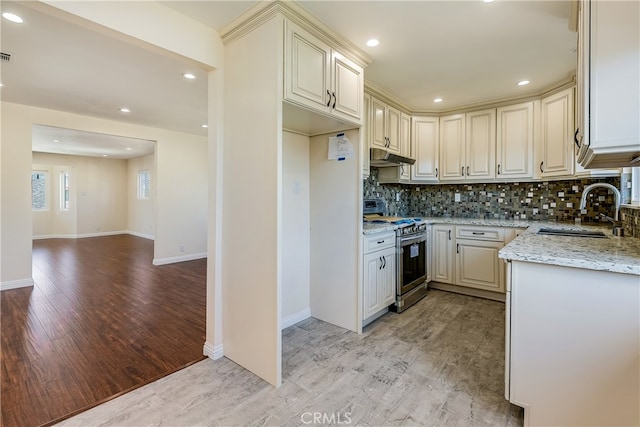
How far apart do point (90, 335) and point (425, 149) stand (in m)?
4.28

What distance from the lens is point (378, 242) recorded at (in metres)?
2.87

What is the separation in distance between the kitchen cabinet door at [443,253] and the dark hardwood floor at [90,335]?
284 centimetres

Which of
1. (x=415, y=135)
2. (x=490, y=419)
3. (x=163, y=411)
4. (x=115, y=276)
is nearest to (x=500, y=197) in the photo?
(x=415, y=135)

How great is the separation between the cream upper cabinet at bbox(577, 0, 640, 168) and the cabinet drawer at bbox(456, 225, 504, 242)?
7.24ft

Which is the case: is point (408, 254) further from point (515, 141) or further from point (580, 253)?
point (515, 141)

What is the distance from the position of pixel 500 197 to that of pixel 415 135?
1.42 meters

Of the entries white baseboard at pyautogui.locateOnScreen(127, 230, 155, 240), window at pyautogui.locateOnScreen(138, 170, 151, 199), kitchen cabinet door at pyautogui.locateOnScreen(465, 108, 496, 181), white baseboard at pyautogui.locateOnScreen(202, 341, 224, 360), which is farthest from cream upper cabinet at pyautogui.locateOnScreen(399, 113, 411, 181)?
window at pyautogui.locateOnScreen(138, 170, 151, 199)

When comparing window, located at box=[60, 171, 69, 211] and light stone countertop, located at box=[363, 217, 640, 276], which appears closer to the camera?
light stone countertop, located at box=[363, 217, 640, 276]

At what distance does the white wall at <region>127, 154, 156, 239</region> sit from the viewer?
862 cm

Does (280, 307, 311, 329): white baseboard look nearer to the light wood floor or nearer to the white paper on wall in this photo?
the light wood floor

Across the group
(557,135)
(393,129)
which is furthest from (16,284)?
(557,135)

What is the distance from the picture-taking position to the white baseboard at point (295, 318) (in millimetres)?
2804

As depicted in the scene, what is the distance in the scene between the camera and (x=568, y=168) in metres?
3.19

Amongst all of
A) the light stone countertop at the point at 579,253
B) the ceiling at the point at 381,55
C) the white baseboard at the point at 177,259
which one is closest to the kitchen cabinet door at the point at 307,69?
the ceiling at the point at 381,55
